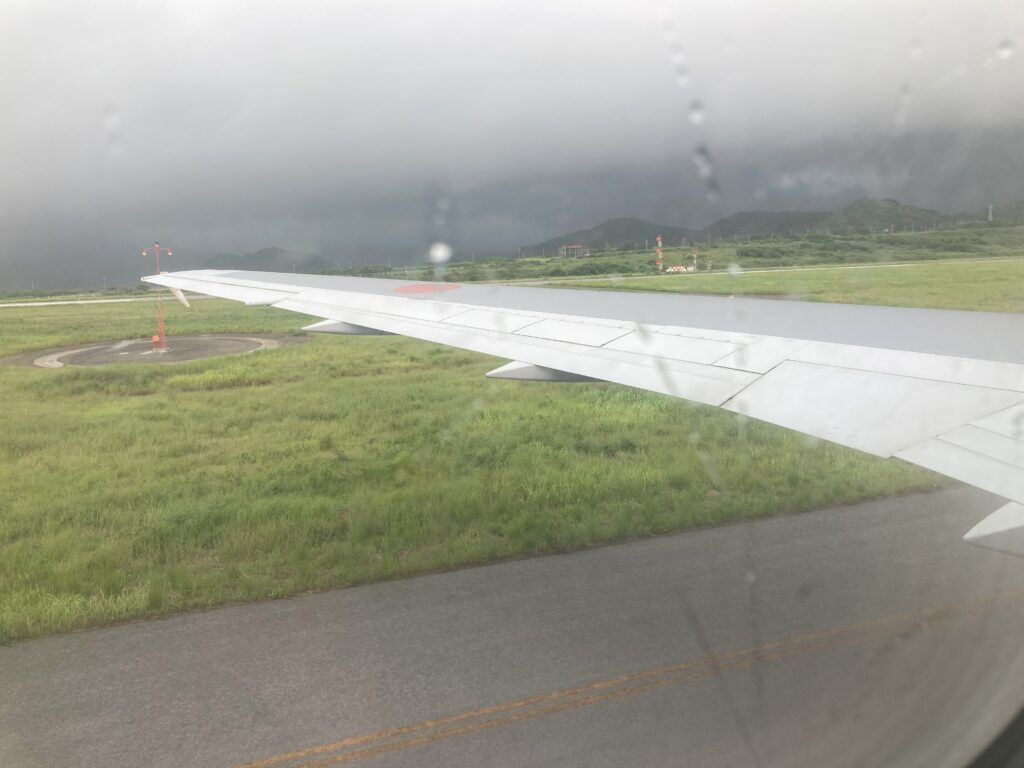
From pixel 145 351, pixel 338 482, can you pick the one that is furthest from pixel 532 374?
pixel 145 351

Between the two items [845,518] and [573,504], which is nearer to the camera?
[845,518]

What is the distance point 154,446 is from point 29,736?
811 centimetres

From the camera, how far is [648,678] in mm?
4664

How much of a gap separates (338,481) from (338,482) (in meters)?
0.04

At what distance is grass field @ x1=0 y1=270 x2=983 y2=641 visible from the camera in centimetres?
684

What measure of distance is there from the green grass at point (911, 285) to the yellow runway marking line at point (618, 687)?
6299mm

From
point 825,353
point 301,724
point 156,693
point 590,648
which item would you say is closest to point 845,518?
point 590,648

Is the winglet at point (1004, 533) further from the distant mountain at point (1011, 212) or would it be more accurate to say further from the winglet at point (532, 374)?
the winglet at point (532, 374)

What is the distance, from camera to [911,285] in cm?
1355

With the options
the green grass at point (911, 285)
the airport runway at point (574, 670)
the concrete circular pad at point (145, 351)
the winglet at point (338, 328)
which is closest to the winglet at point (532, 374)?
the airport runway at point (574, 670)

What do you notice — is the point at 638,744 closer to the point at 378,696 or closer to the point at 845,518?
the point at 378,696

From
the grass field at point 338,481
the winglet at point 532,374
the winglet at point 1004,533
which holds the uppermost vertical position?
the winglet at point 532,374

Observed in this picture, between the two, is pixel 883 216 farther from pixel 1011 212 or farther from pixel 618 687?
pixel 618 687

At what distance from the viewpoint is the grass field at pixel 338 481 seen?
22.4 ft
